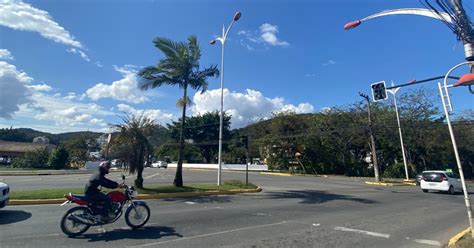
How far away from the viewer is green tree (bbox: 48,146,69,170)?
44.8 meters

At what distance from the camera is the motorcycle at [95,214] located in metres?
7.81

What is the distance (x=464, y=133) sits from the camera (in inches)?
1800

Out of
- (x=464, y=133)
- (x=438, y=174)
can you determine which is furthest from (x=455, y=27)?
(x=464, y=133)

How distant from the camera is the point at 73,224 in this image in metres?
7.83

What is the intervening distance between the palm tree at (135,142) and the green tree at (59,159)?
33388 millimetres

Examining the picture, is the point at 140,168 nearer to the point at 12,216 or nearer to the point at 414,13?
the point at 12,216

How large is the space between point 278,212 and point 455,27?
26.0ft

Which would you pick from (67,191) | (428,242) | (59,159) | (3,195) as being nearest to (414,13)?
(428,242)

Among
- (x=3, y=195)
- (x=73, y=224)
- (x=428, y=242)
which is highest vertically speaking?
(x=3, y=195)

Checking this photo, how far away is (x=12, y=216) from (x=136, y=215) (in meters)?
4.22

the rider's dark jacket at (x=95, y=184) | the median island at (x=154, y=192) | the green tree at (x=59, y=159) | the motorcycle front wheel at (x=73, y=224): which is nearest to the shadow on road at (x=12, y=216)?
the median island at (x=154, y=192)

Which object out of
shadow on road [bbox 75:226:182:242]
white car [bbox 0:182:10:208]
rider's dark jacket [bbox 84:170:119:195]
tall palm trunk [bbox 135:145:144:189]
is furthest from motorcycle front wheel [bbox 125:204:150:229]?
tall palm trunk [bbox 135:145:144:189]

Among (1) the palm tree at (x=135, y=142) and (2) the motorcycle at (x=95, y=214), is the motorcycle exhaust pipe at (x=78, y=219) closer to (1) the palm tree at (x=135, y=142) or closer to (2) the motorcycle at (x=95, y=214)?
(2) the motorcycle at (x=95, y=214)

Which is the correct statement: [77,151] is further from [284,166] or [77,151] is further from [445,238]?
[445,238]
